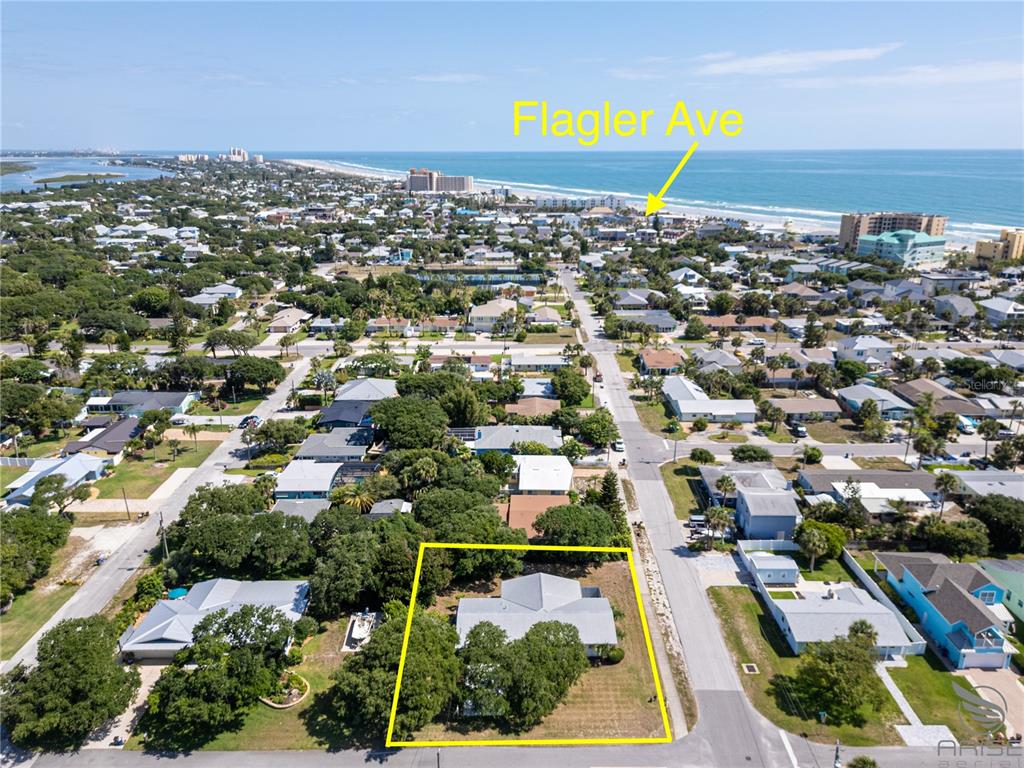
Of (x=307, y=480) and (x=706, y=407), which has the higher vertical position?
(x=706, y=407)

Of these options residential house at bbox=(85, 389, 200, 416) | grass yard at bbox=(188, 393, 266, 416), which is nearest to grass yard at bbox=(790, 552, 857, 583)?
grass yard at bbox=(188, 393, 266, 416)

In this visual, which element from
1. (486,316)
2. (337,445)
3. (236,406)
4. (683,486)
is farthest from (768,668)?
(486,316)

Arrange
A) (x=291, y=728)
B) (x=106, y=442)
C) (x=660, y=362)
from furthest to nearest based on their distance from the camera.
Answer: (x=660, y=362) → (x=106, y=442) → (x=291, y=728)

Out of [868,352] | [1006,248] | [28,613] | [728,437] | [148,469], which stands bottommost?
[28,613]

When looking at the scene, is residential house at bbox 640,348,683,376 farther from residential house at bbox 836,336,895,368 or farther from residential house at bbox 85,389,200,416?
residential house at bbox 85,389,200,416

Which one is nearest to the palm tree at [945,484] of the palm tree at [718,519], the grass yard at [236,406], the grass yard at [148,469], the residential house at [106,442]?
the palm tree at [718,519]

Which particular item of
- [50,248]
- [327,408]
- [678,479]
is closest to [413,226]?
[50,248]

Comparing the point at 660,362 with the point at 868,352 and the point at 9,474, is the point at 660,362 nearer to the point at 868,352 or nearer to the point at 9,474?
the point at 868,352
